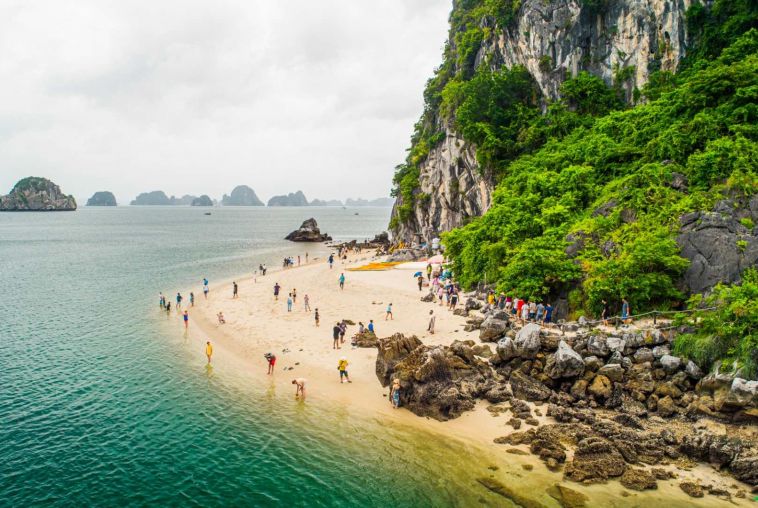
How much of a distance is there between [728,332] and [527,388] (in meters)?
7.63

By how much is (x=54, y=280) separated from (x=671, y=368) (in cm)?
5660

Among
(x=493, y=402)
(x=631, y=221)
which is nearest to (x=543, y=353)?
(x=493, y=402)

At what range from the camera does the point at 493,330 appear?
22.5m

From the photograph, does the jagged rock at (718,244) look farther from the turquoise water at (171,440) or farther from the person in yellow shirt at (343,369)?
the person in yellow shirt at (343,369)

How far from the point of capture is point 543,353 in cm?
1902

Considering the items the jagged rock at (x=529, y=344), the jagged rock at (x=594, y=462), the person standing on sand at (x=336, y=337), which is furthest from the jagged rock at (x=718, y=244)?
the person standing on sand at (x=336, y=337)

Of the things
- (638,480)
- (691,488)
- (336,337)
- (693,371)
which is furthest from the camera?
(336,337)

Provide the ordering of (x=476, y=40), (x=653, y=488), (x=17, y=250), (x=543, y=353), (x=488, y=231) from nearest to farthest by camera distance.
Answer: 1. (x=653, y=488)
2. (x=543, y=353)
3. (x=488, y=231)
4. (x=476, y=40)
5. (x=17, y=250)

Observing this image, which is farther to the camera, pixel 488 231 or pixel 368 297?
pixel 368 297

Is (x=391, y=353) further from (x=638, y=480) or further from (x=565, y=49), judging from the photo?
(x=565, y=49)

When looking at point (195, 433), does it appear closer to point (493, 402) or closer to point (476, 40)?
point (493, 402)

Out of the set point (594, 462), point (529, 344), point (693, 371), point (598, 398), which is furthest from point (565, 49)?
point (594, 462)

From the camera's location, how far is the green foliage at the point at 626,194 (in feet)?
69.7

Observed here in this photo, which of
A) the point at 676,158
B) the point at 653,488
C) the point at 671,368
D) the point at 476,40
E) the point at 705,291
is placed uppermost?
the point at 476,40
